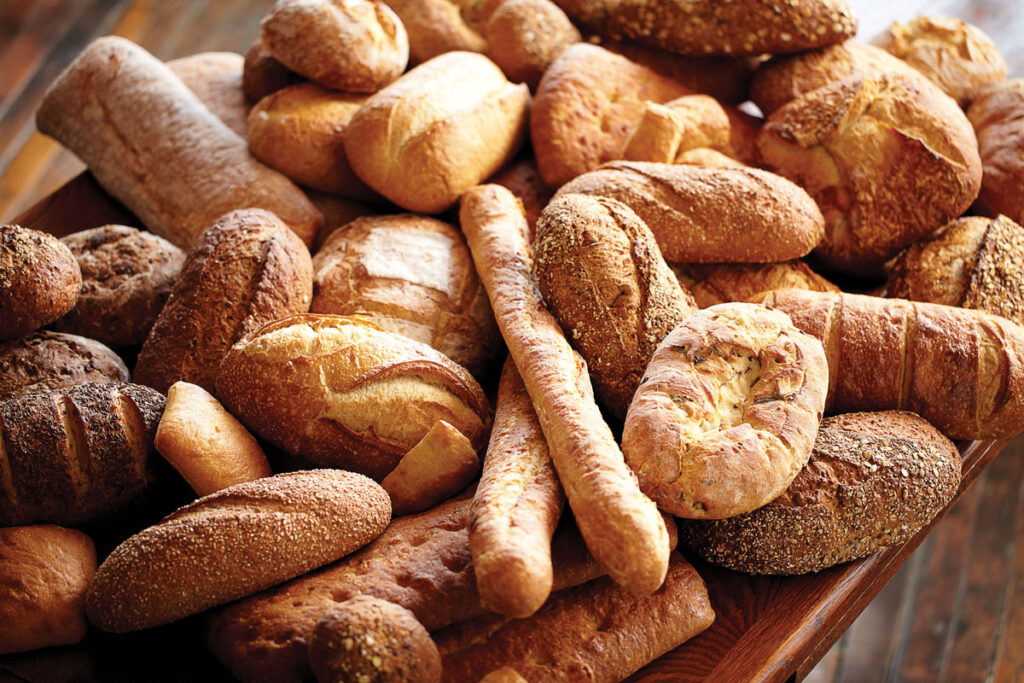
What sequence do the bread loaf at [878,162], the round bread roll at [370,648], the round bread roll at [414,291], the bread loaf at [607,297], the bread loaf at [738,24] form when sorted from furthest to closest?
the bread loaf at [738,24] < the bread loaf at [878,162] < the round bread roll at [414,291] < the bread loaf at [607,297] < the round bread roll at [370,648]

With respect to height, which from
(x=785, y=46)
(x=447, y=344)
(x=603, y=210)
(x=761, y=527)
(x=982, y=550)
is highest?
(x=785, y=46)

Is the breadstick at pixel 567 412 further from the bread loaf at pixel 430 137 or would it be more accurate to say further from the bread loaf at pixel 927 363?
the bread loaf at pixel 927 363

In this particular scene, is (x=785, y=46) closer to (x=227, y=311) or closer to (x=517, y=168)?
(x=517, y=168)

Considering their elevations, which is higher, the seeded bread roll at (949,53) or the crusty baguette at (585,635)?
the seeded bread roll at (949,53)

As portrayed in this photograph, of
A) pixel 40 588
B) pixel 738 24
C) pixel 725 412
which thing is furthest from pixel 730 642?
pixel 738 24

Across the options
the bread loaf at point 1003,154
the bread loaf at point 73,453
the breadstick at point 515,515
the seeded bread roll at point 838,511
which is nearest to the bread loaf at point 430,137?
the breadstick at point 515,515

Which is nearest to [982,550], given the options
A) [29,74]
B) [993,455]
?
[993,455]
